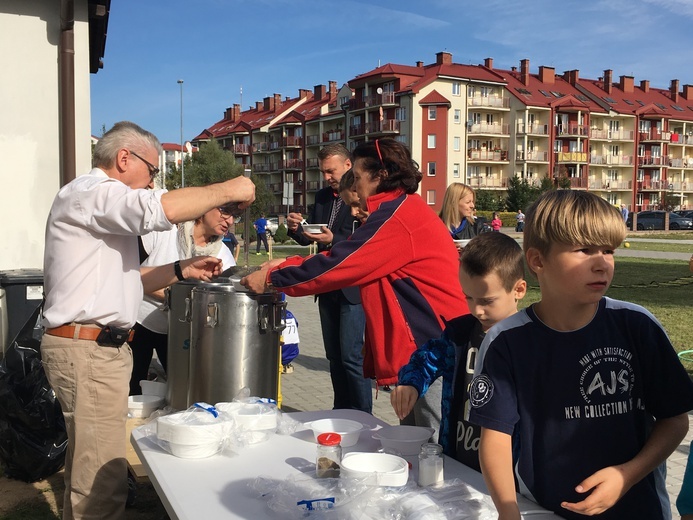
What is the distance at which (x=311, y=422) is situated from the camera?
262 cm

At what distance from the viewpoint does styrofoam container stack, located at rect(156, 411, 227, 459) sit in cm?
228

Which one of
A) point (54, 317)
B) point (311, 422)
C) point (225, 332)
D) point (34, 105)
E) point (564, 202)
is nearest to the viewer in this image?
point (564, 202)

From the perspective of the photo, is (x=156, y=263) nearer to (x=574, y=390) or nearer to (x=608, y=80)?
(x=574, y=390)

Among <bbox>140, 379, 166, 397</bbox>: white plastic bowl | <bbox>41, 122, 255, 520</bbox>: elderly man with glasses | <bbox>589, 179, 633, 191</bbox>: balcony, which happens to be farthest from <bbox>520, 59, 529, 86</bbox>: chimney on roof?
<bbox>41, 122, 255, 520</bbox>: elderly man with glasses

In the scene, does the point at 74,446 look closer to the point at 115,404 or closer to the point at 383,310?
the point at 115,404

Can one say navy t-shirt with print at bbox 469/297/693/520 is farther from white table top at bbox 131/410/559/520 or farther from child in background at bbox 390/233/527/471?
child in background at bbox 390/233/527/471

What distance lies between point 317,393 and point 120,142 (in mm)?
4080

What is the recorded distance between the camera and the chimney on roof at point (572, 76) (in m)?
67.1

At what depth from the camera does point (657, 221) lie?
150ft

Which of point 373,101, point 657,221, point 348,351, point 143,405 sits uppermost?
point 373,101

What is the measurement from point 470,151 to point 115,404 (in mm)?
60051

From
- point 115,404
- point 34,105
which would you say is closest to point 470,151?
point 34,105

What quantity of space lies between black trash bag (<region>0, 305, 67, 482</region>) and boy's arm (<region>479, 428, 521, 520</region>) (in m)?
3.37

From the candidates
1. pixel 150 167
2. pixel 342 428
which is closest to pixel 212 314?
pixel 150 167
